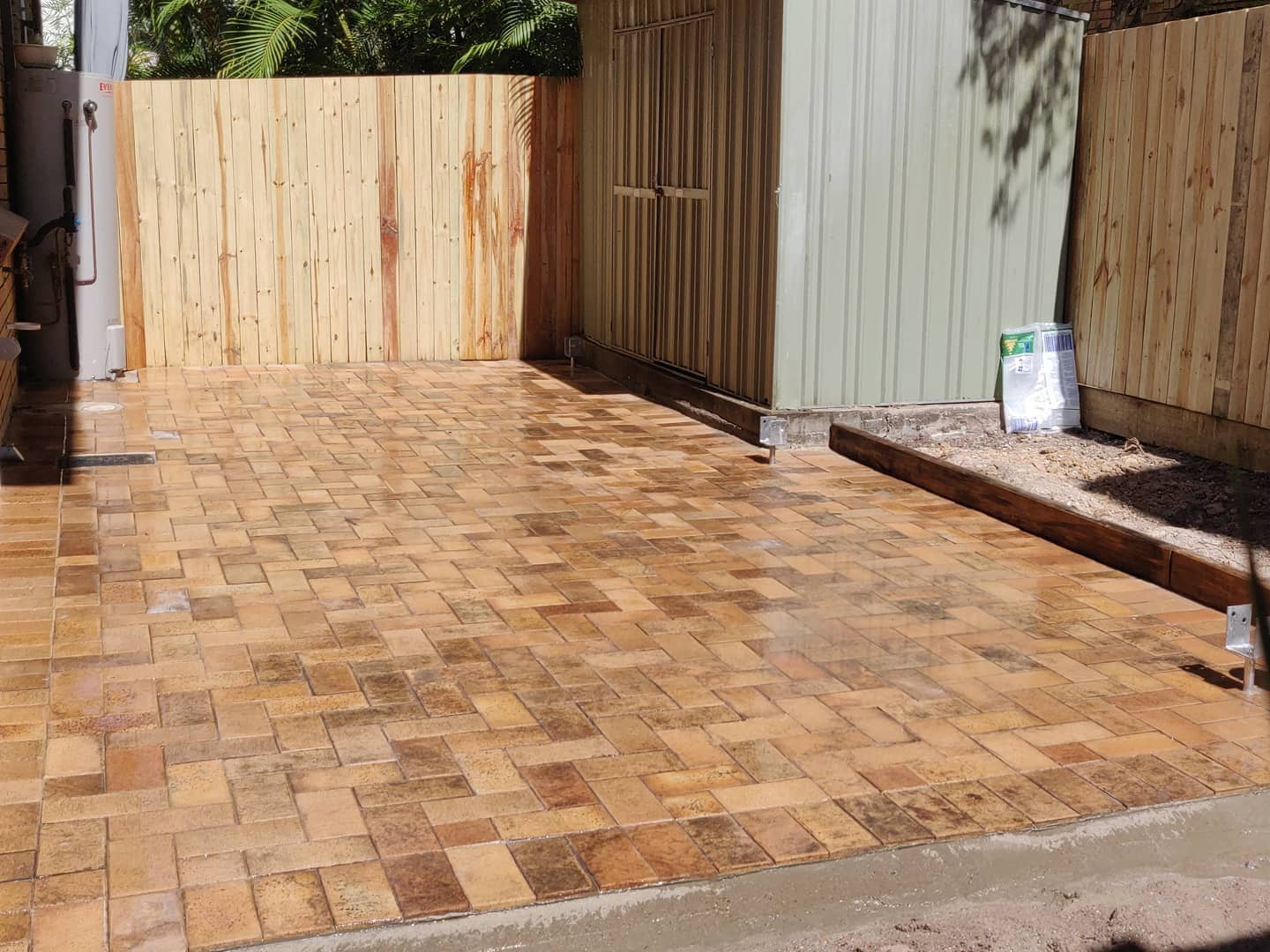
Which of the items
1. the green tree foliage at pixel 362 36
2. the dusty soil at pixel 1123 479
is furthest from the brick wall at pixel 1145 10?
the green tree foliage at pixel 362 36

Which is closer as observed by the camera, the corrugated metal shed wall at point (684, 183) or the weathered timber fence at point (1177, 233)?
the weathered timber fence at point (1177, 233)

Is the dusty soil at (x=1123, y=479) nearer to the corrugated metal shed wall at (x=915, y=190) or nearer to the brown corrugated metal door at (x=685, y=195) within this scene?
the corrugated metal shed wall at (x=915, y=190)

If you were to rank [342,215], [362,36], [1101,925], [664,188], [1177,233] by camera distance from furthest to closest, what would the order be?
[362,36] → [342,215] → [664,188] → [1177,233] → [1101,925]

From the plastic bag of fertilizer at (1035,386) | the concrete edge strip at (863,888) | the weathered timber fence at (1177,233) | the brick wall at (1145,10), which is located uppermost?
the brick wall at (1145,10)

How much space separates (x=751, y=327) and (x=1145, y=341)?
1885mm

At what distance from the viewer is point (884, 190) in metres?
7.04

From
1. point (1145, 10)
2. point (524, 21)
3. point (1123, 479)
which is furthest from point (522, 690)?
point (524, 21)

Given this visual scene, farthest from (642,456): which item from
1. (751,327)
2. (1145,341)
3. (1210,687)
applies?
(1210,687)

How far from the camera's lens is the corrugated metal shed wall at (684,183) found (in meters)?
7.12

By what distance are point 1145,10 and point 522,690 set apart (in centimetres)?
747

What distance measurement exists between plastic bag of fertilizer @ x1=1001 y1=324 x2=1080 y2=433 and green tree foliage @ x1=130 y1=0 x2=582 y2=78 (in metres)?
4.27

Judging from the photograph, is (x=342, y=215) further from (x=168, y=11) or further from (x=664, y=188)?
(x=168, y=11)

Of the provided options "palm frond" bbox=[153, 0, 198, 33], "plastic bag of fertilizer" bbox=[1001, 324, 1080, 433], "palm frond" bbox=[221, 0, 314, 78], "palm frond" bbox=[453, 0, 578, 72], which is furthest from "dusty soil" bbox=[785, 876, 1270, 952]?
"palm frond" bbox=[153, 0, 198, 33]

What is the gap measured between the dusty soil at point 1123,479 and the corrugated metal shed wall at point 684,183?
1.07 meters
